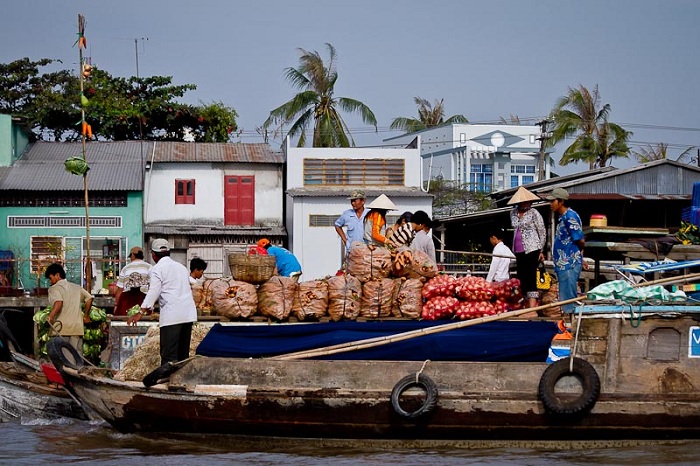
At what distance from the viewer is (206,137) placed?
34500mm

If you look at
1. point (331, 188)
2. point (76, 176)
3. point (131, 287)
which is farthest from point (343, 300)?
point (76, 176)

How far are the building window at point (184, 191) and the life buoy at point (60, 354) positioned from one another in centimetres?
1981

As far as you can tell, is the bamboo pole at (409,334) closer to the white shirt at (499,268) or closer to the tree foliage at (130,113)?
the white shirt at (499,268)

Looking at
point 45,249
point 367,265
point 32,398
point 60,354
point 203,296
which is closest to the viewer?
point 60,354

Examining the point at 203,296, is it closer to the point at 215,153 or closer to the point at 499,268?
the point at 499,268

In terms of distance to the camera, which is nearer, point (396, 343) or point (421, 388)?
point (421, 388)

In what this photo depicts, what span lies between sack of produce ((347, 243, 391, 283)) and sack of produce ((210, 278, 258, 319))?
39.3 inches

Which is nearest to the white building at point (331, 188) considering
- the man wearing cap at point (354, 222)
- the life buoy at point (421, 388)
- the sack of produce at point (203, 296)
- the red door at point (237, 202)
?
the red door at point (237, 202)

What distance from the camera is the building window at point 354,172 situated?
2897 cm

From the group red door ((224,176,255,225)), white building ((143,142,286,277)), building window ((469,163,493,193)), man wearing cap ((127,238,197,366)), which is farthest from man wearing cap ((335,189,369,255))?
building window ((469,163,493,193))

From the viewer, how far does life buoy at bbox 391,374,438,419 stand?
816 cm

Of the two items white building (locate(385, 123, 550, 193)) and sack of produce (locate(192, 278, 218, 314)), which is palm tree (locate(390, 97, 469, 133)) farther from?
sack of produce (locate(192, 278, 218, 314))

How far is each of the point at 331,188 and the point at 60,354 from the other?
64.3 ft

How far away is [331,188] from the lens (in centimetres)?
2889
